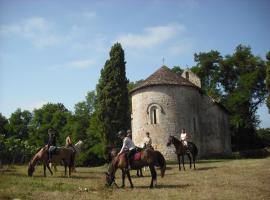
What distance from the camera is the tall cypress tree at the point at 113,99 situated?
30.6 metres

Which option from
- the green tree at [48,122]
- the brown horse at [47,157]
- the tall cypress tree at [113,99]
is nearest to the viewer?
the brown horse at [47,157]

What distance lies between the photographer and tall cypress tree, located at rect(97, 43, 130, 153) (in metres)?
30.6

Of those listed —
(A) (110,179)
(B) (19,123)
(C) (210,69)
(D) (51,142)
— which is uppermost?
(C) (210,69)

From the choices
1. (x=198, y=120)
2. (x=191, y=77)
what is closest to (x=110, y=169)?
(x=198, y=120)

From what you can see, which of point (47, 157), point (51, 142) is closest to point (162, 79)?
point (51, 142)

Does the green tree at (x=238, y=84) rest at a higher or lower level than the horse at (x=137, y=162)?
higher

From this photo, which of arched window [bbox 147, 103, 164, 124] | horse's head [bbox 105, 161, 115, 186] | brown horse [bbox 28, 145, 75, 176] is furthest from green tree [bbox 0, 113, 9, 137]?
horse's head [bbox 105, 161, 115, 186]

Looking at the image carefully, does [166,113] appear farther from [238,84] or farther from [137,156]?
[238,84]

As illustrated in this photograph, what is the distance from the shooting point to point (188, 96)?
33438 mm

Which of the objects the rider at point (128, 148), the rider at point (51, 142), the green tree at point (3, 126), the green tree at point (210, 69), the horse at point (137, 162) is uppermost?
the green tree at point (210, 69)

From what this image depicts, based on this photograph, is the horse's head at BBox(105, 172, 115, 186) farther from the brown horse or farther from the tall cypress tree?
the tall cypress tree

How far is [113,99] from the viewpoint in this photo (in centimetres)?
3112

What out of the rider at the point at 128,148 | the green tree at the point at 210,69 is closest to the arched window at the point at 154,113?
the rider at the point at 128,148

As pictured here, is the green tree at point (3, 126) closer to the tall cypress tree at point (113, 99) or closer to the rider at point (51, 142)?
the tall cypress tree at point (113, 99)
